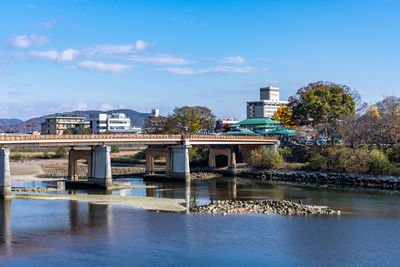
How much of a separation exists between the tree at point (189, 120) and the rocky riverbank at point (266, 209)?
65.1m

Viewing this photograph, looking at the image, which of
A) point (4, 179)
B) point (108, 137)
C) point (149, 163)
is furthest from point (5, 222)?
point (149, 163)

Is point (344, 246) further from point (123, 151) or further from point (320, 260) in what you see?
point (123, 151)

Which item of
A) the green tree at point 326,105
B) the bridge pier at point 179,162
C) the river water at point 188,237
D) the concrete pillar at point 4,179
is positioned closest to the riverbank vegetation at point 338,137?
the green tree at point 326,105

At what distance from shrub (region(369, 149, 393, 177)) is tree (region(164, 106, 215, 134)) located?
49.2m

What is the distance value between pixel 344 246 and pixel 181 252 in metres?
11.3

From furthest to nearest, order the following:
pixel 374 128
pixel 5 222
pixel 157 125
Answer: pixel 157 125, pixel 374 128, pixel 5 222

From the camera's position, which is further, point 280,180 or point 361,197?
point 280,180

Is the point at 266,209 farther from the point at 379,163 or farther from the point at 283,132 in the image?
the point at 283,132

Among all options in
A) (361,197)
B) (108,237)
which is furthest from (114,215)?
(361,197)

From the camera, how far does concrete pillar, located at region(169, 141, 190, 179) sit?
7701cm

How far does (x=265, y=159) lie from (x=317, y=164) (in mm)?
10335

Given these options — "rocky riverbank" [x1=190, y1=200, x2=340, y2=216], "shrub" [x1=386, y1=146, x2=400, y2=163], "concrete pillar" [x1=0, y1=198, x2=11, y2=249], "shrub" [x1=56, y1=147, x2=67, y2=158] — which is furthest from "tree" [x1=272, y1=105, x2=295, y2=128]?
"concrete pillar" [x1=0, y1=198, x2=11, y2=249]

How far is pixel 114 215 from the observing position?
44094mm

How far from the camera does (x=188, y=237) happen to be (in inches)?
1409
